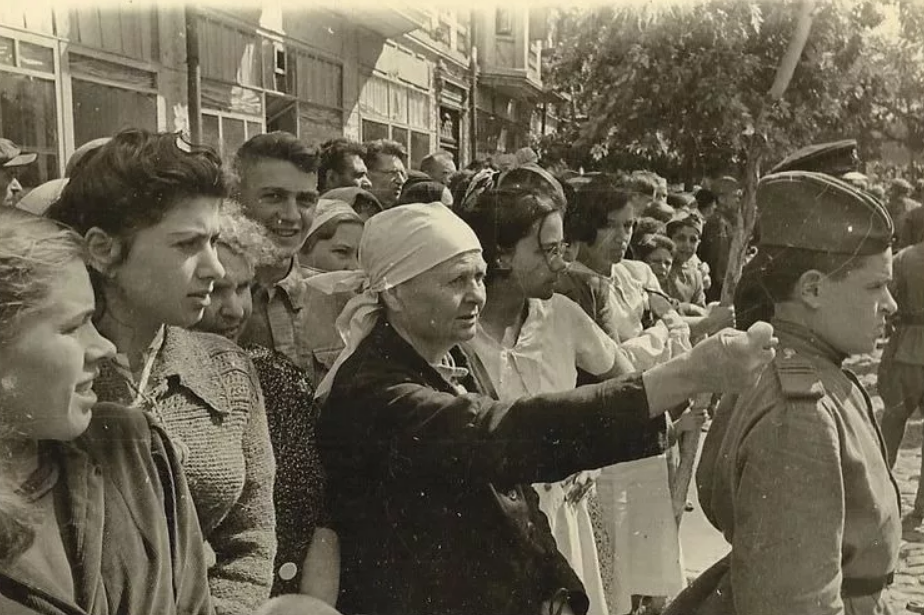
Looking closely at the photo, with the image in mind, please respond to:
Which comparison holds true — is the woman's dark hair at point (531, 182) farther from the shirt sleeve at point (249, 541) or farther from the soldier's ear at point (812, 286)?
the shirt sleeve at point (249, 541)

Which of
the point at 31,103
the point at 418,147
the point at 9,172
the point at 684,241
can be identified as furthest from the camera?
the point at 418,147

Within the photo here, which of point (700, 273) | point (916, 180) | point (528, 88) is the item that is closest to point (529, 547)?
point (528, 88)

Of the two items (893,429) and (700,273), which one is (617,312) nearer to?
(700,273)

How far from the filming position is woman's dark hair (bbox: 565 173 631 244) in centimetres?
330

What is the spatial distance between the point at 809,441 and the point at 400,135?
545cm

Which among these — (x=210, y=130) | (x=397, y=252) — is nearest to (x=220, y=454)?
(x=397, y=252)

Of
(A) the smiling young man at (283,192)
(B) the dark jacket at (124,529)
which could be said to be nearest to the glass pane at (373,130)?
(A) the smiling young man at (283,192)

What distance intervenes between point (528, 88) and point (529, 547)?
3445 mm

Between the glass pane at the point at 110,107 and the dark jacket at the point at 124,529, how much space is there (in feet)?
8.81

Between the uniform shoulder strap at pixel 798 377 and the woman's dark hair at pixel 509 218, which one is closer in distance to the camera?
the uniform shoulder strap at pixel 798 377

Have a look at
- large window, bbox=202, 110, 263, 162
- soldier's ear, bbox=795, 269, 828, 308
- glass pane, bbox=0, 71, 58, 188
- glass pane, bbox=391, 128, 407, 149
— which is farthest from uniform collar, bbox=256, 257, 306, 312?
glass pane, bbox=391, 128, 407, 149

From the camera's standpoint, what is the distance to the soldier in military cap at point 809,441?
58.4 inches

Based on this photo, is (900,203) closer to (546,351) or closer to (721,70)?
(721,70)

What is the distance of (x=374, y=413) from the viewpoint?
1561 mm
